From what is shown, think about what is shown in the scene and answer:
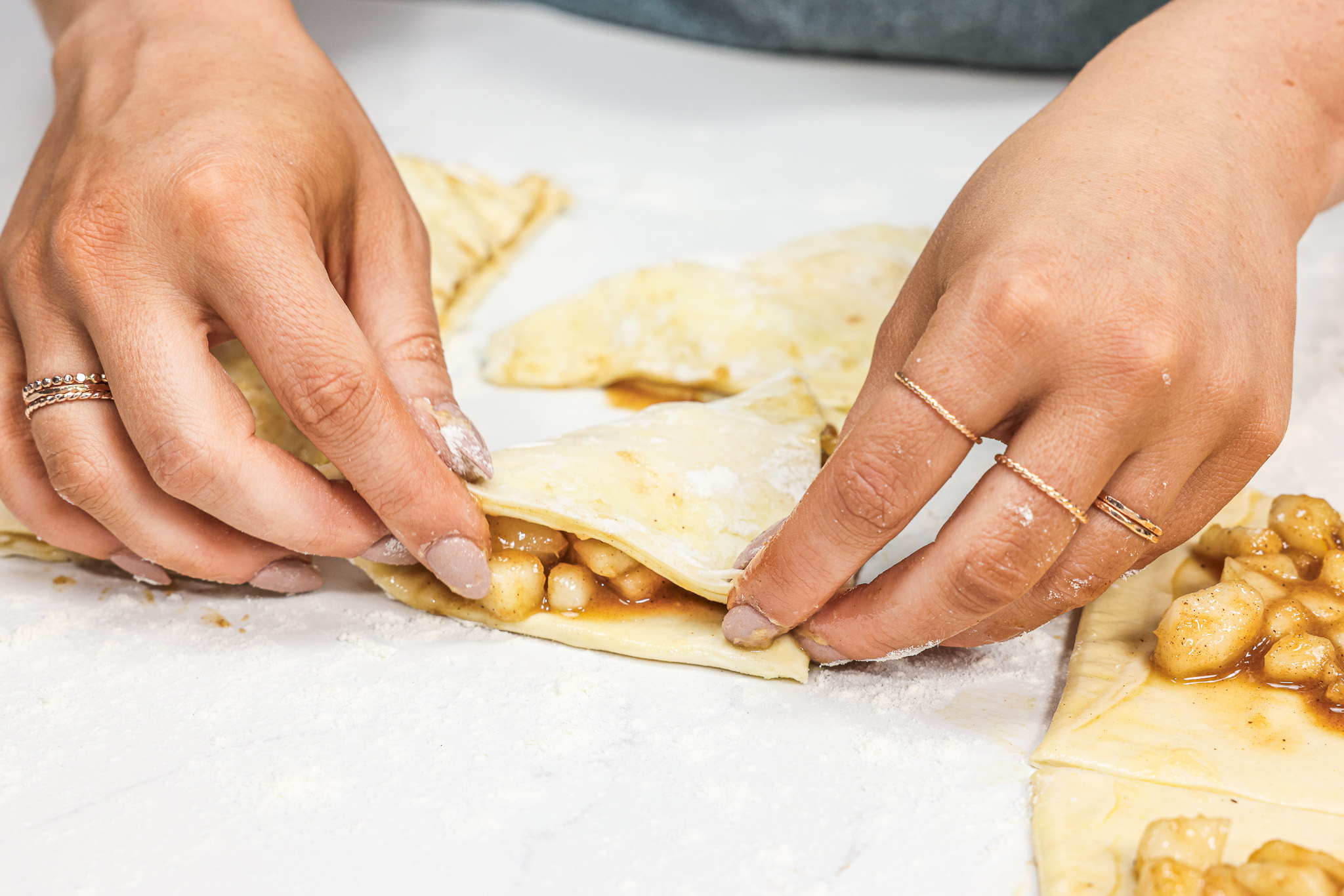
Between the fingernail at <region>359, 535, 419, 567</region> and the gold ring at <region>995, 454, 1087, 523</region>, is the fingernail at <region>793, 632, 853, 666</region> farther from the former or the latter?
the fingernail at <region>359, 535, 419, 567</region>

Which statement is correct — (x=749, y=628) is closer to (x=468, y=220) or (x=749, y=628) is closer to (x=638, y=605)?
(x=638, y=605)

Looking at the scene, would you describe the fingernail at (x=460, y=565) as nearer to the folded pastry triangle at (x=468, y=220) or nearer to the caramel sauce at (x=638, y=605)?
the caramel sauce at (x=638, y=605)

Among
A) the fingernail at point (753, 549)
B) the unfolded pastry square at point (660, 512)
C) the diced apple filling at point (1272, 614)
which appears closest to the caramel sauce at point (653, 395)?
the unfolded pastry square at point (660, 512)

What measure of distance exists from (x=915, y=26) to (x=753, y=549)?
2.63 m

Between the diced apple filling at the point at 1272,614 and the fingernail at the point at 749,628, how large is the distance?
0.58 meters

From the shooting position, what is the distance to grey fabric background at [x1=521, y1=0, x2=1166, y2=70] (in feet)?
10.6

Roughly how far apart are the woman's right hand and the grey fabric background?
2.27 meters

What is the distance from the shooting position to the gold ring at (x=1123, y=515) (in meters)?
1.25

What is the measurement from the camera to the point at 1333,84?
158 centimetres

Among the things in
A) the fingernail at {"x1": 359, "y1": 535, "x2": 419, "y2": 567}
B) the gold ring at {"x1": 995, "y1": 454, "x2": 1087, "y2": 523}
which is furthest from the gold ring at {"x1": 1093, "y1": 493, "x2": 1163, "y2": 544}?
the fingernail at {"x1": 359, "y1": 535, "x2": 419, "y2": 567}

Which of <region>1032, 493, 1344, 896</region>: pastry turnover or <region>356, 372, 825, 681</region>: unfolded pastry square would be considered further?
<region>356, 372, 825, 681</region>: unfolded pastry square

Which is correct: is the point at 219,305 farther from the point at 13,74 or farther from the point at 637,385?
the point at 13,74

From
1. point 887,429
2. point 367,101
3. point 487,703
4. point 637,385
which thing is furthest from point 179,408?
point 367,101

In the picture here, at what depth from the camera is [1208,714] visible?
1.39 m
